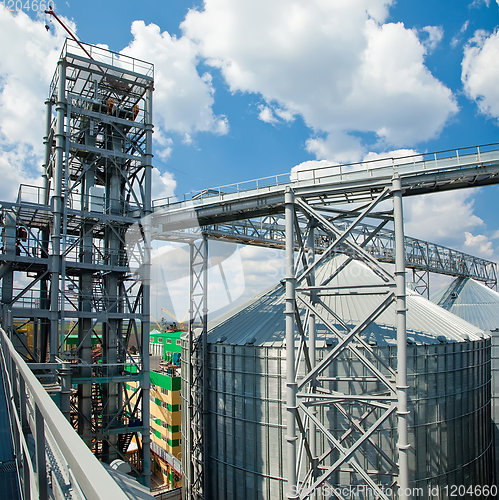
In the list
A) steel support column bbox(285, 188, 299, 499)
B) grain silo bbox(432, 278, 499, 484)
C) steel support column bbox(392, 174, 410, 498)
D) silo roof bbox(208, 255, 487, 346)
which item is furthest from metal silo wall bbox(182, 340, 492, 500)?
grain silo bbox(432, 278, 499, 484)

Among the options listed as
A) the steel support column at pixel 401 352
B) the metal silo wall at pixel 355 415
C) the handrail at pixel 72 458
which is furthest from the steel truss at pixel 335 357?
the handrail at pixel 72 458

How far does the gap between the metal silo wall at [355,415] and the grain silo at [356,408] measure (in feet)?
0.13

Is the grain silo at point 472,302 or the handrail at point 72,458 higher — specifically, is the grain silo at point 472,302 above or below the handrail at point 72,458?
below

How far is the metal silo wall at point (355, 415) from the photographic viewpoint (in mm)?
15688

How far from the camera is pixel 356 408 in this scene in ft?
50.4

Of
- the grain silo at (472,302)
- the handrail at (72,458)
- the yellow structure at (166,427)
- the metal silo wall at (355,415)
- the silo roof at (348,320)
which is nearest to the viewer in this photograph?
the handrail at (72,458)

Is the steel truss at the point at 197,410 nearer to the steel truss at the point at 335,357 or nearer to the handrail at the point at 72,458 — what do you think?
the steel truss at the point at 335,357

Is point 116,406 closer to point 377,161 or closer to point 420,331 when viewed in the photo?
point 420,331

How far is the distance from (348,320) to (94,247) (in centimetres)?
1336

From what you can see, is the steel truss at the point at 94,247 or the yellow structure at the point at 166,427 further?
the yellow structure at the point at 166,427

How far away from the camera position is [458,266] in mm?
49031

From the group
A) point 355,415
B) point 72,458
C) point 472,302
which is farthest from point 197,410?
point 472,302

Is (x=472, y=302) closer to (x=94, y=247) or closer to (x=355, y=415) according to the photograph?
(x=355, y=415)

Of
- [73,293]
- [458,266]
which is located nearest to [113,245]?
[73,293]
